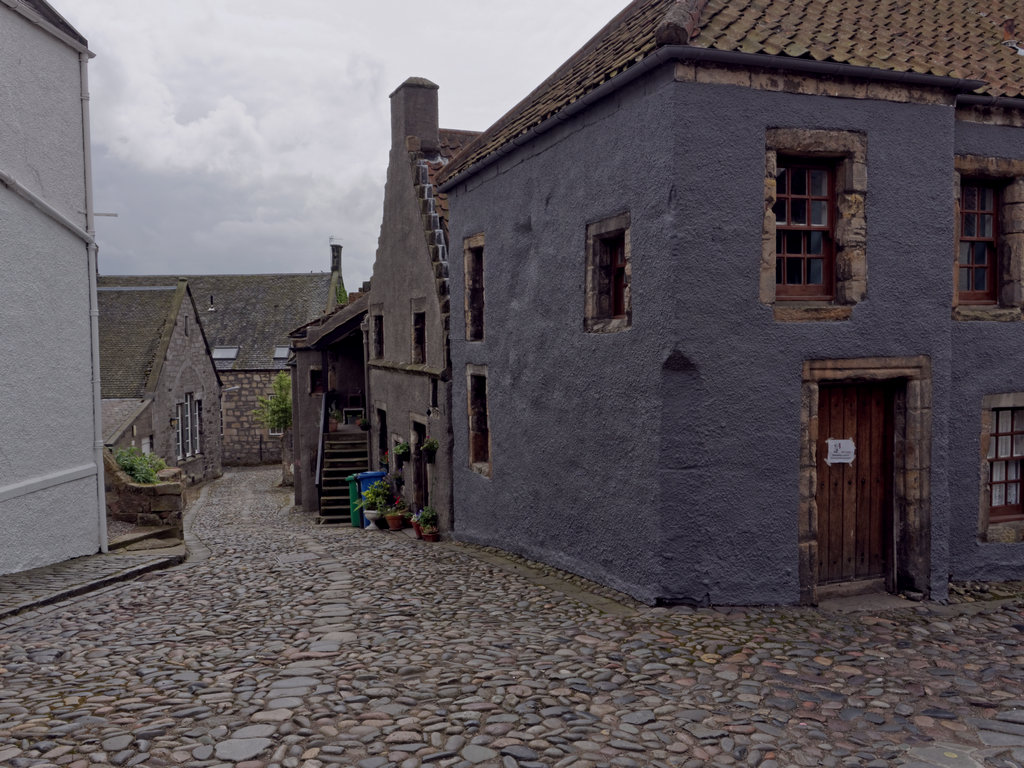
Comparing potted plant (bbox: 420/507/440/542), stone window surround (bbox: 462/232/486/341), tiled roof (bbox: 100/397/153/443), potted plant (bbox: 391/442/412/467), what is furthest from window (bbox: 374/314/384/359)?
tiled roof (bbox: 100/397/153/443)

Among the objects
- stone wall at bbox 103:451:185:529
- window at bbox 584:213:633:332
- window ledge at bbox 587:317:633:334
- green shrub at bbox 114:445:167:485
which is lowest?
stone wall at bbox 103:451:185:529

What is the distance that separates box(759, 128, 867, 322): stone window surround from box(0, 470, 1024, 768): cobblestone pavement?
2.85 meters

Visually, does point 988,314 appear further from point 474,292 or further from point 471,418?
point 471,418

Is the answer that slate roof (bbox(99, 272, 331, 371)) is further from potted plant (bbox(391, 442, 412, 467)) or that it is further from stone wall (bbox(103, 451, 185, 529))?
stone wall (bbox(103, 451, 185, 529))

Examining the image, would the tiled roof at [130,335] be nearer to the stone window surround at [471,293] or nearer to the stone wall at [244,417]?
the stone wall at [244,417]

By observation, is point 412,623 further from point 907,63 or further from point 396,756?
point 907,63

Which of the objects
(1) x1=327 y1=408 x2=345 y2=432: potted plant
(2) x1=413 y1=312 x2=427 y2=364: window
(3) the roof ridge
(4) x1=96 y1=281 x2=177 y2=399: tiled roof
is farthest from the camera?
(4) x1=96 y1=281 x2=177 y2=399: tiled roof

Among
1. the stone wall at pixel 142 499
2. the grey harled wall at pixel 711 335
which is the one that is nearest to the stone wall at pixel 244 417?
the stone wall at pixel 142 499

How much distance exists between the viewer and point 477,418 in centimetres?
1327

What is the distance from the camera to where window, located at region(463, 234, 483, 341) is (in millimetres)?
13156

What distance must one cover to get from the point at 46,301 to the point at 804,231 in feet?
28.1

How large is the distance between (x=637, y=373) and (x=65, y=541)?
285 inches

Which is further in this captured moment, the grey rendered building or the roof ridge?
the grey rendered building

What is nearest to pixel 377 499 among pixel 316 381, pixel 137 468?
pixel 137 468
